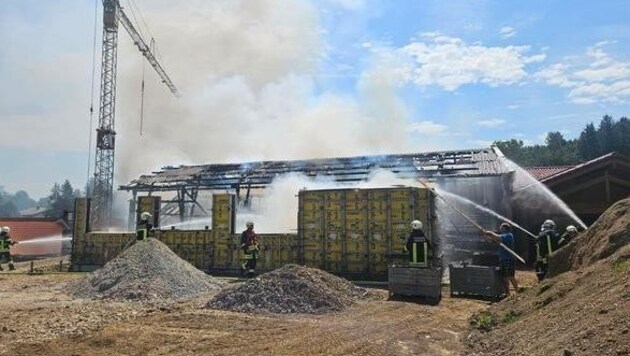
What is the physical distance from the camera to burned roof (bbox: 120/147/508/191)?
23.8 metres

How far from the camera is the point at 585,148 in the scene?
80.2 meters

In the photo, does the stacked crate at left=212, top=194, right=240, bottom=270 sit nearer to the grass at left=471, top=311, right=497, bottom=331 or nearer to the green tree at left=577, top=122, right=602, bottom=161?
the grass at left=471, top=311, right=497, bottom=331

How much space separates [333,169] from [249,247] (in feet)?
36.4

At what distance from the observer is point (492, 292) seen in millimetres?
12492

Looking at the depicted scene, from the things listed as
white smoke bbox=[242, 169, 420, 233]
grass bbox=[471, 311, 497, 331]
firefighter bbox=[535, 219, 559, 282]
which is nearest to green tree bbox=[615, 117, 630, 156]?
white smoke bbox=[242, 169, 420, 233]

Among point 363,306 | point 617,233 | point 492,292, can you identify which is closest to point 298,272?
point 363,306

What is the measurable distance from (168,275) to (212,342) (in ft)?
19.6

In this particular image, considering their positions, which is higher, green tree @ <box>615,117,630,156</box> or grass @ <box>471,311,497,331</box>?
green tree @ <box>615,117,630,156</box>

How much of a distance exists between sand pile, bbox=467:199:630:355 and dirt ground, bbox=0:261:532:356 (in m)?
0.72

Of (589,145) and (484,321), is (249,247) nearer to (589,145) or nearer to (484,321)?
(484,321)

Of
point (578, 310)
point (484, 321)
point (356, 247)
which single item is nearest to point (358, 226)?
point (356, 247)

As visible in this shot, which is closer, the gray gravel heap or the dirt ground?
the dirt ground

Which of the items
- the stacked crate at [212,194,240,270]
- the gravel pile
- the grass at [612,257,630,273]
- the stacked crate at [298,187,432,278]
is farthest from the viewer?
the stacked crate at [212,194,240,270]

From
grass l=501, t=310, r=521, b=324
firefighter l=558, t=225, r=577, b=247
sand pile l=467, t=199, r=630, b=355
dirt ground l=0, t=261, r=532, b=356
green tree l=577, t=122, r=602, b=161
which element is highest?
green tree l=577, t=122, r=602, b=161
